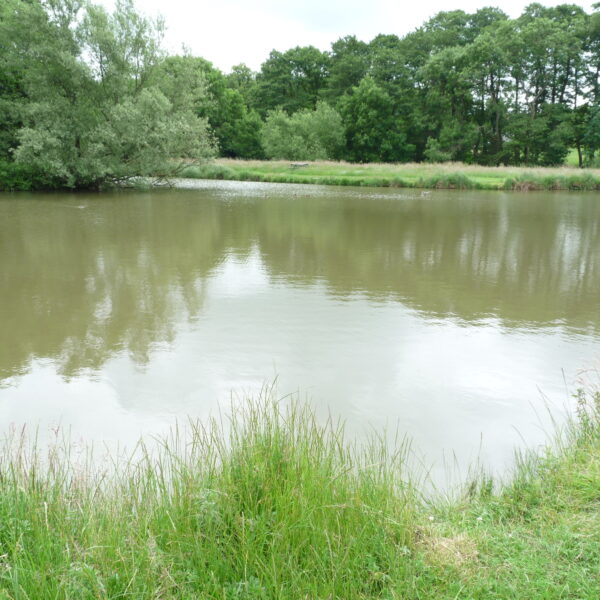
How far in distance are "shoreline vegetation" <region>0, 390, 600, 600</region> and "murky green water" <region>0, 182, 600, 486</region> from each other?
1.19 metres

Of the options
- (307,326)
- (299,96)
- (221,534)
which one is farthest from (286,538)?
(299,96)

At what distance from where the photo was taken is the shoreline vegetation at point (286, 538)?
93.8 inches

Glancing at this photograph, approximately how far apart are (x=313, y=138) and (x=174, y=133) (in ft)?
84.1

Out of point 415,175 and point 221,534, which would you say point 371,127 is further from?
point 221,534

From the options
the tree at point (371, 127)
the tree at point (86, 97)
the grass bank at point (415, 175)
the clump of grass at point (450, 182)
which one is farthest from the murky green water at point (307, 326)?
the tree at point (371, 127)

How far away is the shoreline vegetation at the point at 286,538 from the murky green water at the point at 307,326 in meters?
1.19

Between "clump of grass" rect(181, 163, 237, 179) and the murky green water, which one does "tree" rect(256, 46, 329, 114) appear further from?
the murky green water

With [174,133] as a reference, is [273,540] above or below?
below

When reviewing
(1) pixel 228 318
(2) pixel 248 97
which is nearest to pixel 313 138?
(2) pixel 248 97

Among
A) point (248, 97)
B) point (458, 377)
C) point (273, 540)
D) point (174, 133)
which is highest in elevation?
point (248, 97)

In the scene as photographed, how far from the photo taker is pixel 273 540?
2.53 m

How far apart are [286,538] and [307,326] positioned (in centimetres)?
486

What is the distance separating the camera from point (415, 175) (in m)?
34.4

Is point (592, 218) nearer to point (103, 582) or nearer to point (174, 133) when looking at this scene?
point (174, 133)
